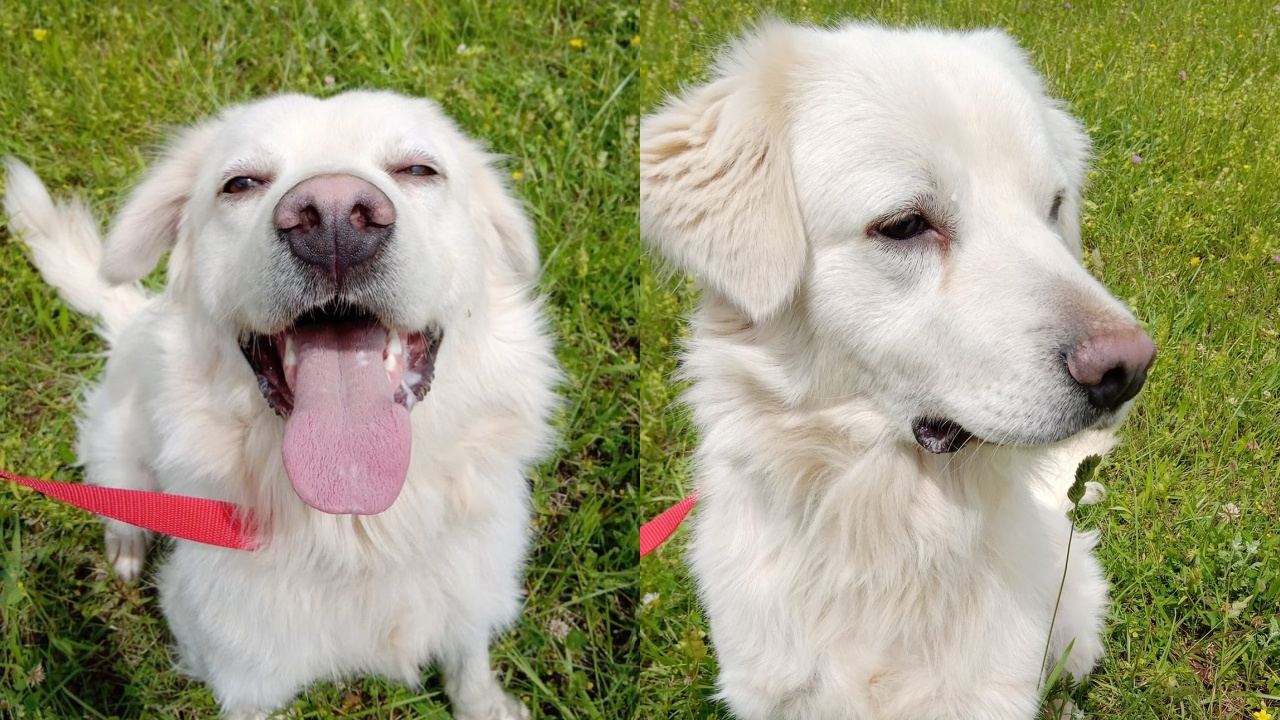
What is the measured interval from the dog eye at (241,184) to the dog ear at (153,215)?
0.33 meters

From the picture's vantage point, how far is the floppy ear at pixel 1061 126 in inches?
90.9

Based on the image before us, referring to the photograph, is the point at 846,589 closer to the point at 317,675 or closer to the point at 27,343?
the point at 317,675

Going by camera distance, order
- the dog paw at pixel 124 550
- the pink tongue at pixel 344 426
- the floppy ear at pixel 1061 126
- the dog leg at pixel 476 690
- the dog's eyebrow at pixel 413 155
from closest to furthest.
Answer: the pink tongue at pixel 344 426
the floppy ear at pixel 1061 126
the dog's eyebrow at pixel 413 155
the dog leg at pixel 476 690
the dog paw at pixel 124 550

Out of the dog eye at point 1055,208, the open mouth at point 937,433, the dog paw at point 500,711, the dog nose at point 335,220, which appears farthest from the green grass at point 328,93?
the dog eye at point 1055,208

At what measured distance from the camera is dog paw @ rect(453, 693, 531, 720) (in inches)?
116

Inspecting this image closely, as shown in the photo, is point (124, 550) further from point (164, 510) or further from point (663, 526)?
point (663, 526)

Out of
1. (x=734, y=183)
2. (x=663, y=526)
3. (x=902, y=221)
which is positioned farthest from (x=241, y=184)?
(x=902, y=221)

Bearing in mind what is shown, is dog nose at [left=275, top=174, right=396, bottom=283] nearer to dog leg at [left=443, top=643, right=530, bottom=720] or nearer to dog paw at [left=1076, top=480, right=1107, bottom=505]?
dog leg at [left=443, top=643, right=530, bottom=720]

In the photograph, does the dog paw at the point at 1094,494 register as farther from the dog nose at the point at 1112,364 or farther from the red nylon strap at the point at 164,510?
the red nylon strap at the point at 164,510

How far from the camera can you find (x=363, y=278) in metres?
2.13

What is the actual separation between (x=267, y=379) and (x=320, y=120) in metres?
0.71

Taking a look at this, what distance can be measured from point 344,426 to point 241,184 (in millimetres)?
738

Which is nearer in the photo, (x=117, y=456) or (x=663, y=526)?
(x=663, y=526)

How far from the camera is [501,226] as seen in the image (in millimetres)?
2875
